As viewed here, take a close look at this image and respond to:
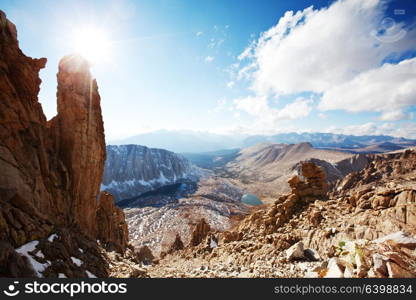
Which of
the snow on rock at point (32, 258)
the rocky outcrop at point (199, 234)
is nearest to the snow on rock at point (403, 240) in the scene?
the snow on rock at point (32, 258)

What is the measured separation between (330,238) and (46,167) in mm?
21127

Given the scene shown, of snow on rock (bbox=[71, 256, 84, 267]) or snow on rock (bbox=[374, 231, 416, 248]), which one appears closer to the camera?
snow on rock (bbox=[374, 231, 416, 248])

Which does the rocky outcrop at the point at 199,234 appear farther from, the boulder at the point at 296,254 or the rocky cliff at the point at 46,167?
the boulder at the point at 296,254

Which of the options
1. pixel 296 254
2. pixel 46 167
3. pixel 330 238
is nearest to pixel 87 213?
pixel 46 167

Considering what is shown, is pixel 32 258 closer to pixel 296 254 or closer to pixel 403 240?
pixel 296 254

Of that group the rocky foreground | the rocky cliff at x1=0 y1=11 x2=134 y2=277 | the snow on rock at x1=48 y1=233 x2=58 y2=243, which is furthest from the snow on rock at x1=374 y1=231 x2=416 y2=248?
the snow on rock at x1=48 y1=233 x2=58 y2=243

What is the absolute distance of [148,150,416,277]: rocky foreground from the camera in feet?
27.2

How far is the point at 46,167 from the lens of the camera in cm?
1474

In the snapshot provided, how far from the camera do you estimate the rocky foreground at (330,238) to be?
829 centimetres

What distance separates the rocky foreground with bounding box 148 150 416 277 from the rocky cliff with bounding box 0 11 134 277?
7443 mm

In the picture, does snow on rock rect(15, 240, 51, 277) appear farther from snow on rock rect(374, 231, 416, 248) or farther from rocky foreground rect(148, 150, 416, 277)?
snow on rock rect(374, 231, 416, 248)

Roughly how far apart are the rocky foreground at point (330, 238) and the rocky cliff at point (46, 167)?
744cm

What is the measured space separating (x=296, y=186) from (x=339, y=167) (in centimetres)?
20732

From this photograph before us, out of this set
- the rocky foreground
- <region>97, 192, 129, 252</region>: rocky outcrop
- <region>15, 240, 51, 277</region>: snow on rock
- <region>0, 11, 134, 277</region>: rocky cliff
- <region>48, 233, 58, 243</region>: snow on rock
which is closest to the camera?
the rocky foreground
